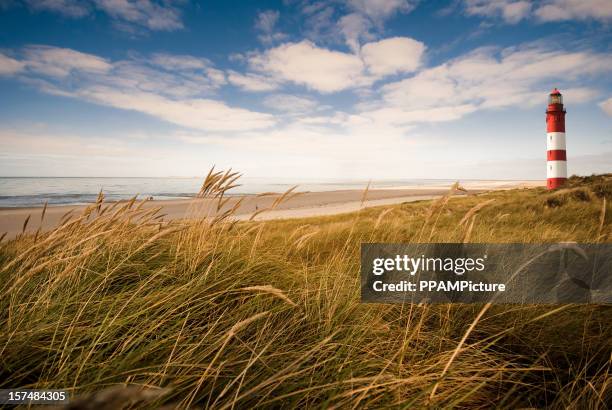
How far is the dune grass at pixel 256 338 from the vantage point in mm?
1449

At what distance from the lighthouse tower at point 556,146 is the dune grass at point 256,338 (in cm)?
2116

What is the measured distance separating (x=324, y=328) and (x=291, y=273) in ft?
3.71

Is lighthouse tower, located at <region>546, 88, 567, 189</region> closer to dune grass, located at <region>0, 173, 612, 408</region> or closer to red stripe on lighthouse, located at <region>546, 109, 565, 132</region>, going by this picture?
red stripe on lighthouse, located at <region>546, 109, 565, 132</region>

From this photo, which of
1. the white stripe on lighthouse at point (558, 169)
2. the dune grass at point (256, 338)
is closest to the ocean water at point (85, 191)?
the dune grass at point (256, 338)

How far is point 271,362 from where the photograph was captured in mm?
1654

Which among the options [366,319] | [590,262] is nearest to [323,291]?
[366,319]

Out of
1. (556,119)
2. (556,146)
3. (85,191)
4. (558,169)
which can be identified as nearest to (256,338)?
(558,169)

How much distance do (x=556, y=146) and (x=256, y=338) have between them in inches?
941

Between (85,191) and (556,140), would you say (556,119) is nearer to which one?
(556,140)

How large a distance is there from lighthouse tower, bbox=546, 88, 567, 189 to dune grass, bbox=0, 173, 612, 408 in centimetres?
2116

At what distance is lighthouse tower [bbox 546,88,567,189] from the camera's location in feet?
64.2

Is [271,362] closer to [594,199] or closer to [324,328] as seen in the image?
[324,328]

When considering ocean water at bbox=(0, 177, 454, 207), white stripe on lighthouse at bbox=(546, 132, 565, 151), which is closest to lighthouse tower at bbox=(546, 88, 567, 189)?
white stripe on lighthouse at bbox=(546, 132, 565, 151)

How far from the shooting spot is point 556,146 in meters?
19.7
